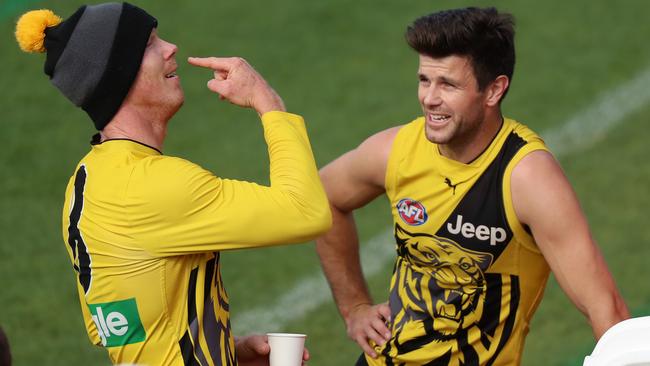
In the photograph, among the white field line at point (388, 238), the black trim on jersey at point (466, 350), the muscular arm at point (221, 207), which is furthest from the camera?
the white field line at point (388, 238)

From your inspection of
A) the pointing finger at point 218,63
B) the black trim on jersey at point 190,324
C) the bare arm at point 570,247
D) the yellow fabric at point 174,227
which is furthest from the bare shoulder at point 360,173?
the black trim on jersey at point 190,324

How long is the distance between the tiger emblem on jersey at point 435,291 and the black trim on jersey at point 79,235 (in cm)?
134

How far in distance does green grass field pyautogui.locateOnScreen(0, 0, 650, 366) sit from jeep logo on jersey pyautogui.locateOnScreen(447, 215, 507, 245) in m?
2.87

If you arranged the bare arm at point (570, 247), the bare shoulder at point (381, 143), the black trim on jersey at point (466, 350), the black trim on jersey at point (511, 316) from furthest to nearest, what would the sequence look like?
the bare shoulder at point (381, 143) < the black trim on jersey at point (466, 350) < the black trim on jersey at point (511, 316) < the bare arm at point (570, 247)

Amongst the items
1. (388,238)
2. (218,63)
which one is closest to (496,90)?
(218,63)

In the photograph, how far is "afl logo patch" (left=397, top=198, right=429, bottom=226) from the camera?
4797mm

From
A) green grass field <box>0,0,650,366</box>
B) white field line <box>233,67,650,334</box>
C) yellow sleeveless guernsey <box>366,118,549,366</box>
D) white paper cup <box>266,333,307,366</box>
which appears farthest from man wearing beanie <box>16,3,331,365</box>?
white field line <box>233,67,650,334</box>

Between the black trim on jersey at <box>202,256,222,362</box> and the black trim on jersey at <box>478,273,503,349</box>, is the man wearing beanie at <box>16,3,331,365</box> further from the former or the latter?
the black trim on jersey at <box>478,273,503,349</box>

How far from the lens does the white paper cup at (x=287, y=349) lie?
4.25 meters

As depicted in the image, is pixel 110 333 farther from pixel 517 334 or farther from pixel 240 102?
pixel 517 334

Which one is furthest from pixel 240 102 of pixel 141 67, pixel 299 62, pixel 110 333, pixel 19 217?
pixel 299 62

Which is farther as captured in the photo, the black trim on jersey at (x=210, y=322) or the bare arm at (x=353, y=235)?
the bare arm at (x=353, y=235)

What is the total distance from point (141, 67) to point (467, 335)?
1.66 metres

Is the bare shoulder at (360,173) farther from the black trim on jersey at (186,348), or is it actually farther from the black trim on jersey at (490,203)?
the black trim on jersey at (186,348)
